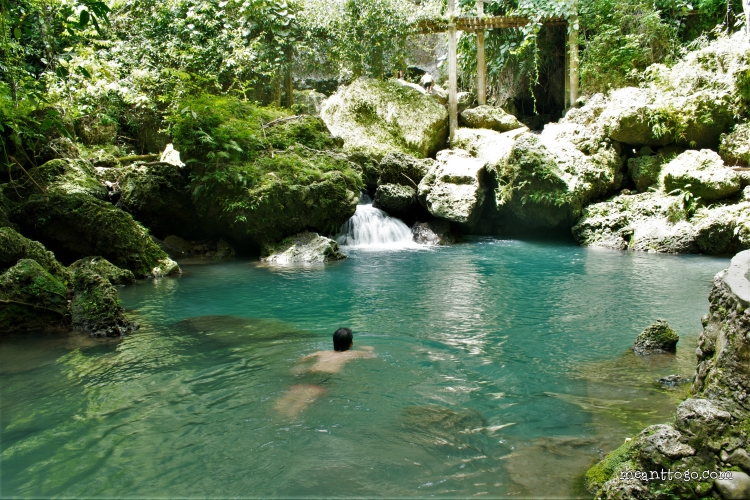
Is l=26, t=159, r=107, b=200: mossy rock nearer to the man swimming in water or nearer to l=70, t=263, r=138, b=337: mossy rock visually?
l=70, t=263, r=138, b=337: mossy rock

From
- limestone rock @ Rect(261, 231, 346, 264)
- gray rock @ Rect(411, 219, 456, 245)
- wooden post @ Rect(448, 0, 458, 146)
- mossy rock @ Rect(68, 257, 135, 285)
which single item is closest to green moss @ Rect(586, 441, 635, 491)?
mossy rock @ Rect(68, 257, 135, 285)

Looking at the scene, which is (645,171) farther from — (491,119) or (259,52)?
(259,52)

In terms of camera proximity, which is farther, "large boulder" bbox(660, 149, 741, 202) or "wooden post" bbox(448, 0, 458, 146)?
"wooden post" bbox(448, 0, 458, 146)

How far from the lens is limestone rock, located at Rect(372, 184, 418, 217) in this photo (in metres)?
A: 15.6

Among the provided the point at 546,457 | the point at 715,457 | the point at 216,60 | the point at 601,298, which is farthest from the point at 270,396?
the point at 216,60

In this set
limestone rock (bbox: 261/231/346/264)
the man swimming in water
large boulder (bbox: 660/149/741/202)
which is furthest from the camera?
limestone rock (bbox: 261/231/346/264)

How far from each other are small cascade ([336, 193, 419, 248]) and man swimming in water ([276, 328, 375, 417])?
907 centimetres

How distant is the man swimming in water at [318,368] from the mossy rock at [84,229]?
6456mm

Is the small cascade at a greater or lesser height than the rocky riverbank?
greater

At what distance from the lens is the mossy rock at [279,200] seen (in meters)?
12.9

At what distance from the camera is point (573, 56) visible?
18266 millimetres

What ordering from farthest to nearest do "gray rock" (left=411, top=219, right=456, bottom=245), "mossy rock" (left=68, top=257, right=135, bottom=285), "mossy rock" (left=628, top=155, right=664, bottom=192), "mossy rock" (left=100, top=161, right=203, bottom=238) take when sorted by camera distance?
"gray rock" (left=411, top=219, right=456, bottom=245) < "mossy rock" (left=628, top=155, right=664, bottom=192) < "mossy rock" (left=100, top=161, right=203, bottom=238) < "mossy rock" (left=68, top=257, right=135, bottom=285)

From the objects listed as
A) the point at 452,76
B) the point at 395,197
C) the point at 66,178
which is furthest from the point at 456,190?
the point at 66,178

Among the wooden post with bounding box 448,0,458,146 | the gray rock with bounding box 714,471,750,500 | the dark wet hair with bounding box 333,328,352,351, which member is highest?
the wooden post with bounding box 448,0,458,146
